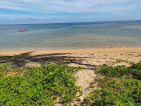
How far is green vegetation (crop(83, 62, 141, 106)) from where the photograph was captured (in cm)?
368

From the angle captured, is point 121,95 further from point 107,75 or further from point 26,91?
point 26,91

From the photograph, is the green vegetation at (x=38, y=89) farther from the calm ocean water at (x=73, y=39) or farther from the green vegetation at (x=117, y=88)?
the calm ocean water at (x=73, y=39)

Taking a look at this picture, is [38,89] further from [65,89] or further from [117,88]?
[117,88]

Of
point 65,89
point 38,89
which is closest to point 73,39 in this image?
point 65,89

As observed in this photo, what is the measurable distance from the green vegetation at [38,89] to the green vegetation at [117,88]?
0.89 m

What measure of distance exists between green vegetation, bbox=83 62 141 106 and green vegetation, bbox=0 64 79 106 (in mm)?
890

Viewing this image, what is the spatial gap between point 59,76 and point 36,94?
1451 millimetres

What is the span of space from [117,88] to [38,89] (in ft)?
10.2

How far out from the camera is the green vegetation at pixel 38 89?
388 cm

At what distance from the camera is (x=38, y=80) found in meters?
5.00

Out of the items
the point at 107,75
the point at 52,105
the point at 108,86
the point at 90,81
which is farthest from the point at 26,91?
the point at 107,75

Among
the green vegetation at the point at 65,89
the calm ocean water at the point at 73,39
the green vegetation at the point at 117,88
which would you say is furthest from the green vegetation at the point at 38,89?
the calm ocean water at the point at 73,39

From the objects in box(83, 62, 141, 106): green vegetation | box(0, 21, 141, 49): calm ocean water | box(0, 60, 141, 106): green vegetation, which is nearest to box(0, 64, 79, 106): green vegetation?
box(0, 60, 141, 106): green vegetation

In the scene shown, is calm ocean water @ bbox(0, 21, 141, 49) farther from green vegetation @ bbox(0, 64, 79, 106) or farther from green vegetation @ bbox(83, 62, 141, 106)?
green vegetation @ bbox(0, 64, 79, 106)
